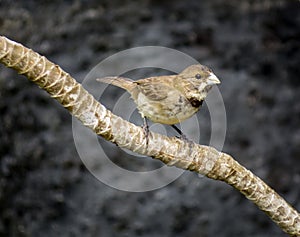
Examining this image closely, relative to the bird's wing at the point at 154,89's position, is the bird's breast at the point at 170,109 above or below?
below

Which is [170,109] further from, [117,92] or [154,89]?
[117,92]

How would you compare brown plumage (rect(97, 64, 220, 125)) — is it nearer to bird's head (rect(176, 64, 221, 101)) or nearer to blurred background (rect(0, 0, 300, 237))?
bird's head (rect(176, 64, 221, 101))

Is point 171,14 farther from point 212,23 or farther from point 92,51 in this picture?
point 92,51

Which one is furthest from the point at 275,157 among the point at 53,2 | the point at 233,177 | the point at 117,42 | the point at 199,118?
the point at 233,177

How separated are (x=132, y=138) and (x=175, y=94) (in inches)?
6.5

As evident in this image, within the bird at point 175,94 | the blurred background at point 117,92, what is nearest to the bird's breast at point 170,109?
the bird at point 175,94

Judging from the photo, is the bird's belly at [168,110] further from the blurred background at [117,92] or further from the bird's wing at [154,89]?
the blurred background at [117,92]

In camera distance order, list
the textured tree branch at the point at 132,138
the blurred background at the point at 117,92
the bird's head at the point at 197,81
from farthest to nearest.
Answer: the blurred background at the point at 117,92 → the bird's head at the point at 197,81 → the textured tree branch at the point at 132,138

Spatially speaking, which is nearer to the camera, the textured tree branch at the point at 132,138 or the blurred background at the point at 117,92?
the textured tree branch at the point at 132,138

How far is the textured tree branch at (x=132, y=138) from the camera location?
59.6 inches

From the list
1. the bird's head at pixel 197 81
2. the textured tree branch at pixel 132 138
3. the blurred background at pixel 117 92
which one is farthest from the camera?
the blurred background at pixel 117 92

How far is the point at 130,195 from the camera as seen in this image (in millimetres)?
3555

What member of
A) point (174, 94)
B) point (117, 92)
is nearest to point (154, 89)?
point (174, 94)

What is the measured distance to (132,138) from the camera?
5.49ft
